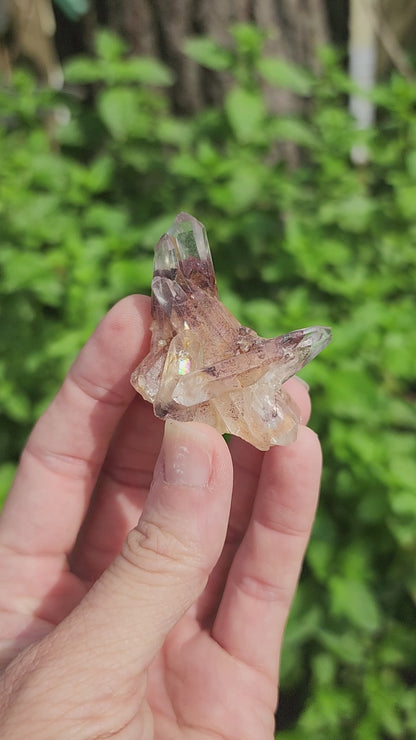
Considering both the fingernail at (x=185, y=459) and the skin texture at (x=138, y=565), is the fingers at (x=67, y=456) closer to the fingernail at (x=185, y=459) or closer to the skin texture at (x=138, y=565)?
the skin texture at (x=138, y=565)

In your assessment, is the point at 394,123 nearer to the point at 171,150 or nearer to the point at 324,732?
the point at 171,150

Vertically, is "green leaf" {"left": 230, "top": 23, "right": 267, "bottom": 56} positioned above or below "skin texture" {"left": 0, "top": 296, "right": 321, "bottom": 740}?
above

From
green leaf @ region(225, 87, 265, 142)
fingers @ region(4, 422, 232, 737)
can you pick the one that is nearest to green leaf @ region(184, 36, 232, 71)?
green leaf @ region(225, 87, 265, 142)

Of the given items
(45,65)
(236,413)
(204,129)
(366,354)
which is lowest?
(236,413)

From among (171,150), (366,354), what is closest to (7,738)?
(366,354)

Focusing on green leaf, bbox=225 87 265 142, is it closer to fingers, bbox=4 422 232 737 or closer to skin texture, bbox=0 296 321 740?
skin texture, bbox=0 296 321 740

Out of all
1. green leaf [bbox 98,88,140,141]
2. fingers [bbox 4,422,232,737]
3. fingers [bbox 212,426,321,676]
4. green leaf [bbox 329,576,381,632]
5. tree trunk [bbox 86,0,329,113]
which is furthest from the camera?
tree trunk [bbox 86,0,329,113]
